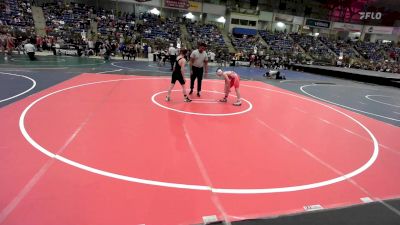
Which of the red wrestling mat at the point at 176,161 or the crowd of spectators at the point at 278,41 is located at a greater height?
the crowd of spectators at the point at 278,41

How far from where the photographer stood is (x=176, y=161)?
3.93m

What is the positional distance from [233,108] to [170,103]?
172 cm

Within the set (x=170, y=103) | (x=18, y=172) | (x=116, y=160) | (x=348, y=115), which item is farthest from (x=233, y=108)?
(x=18, y=172)

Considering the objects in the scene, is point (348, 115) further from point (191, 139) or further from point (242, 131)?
point (191, 139)

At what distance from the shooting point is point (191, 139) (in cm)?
480

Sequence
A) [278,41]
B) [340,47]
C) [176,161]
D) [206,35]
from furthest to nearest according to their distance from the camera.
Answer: [340,47]
[278,41]
[206,35]
[176,161]

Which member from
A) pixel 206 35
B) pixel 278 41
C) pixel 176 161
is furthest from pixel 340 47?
pixel 176 161

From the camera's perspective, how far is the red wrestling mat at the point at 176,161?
2883mm

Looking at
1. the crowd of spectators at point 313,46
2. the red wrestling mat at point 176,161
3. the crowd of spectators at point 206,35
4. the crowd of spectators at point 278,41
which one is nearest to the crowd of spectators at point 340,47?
the crowd of spectators at point 313,46

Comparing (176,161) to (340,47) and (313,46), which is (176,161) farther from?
(340,47)

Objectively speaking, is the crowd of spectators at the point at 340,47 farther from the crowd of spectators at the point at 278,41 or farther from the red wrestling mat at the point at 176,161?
the red wrestling mat at the point at 176,161

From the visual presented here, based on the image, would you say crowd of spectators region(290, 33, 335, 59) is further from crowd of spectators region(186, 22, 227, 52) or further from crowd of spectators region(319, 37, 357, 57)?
crowd of spectators region(186, 22, 227, 52)

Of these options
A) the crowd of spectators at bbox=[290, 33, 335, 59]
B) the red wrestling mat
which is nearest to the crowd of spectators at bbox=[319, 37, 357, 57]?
the crowd of spectators at bbox=[290, 33, 335, 59]

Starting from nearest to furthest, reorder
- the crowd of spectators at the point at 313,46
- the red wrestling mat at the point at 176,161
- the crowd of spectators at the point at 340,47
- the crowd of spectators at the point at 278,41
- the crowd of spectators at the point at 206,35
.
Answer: the red wrestling mat at the point at 176,161 → the crowd of spectators at the point at 206,35 → the crowd of spectators at the point at 278,41 → the crowd of spectators at the point at 313,46 → the crowd of spectators at the point at 340,47
